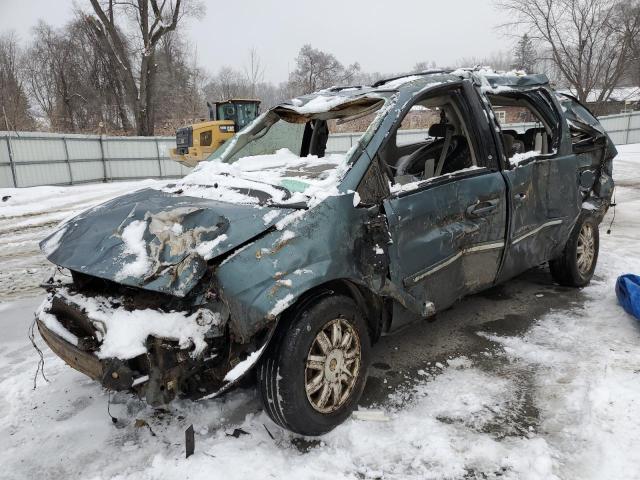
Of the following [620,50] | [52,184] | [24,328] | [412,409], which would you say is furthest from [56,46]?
[412,409]

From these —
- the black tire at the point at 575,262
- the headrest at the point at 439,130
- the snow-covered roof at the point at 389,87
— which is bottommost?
the black tire at the point at 575,262

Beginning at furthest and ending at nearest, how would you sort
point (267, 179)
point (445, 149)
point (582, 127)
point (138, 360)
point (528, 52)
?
point (528, 52), point (582, 127), point (445, 149), point (267, 179), point (138, 360)

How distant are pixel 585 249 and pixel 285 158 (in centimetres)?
308

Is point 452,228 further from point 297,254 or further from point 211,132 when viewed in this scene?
point 211,132

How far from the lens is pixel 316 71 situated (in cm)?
4978

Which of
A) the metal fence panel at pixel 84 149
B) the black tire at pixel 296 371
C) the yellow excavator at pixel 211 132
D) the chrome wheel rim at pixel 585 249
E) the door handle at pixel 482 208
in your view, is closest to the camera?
the black tire at pixel 296 371

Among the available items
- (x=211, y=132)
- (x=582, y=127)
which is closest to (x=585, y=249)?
(x=582, y=127)

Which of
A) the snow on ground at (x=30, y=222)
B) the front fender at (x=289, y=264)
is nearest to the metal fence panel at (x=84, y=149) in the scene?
the snow on ground at (x=30, y=222)

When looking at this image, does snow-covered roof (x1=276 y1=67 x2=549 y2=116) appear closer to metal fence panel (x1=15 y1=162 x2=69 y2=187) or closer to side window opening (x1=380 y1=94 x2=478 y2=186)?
side window opening (x1=380 y1=94 x2=478 y2=186)

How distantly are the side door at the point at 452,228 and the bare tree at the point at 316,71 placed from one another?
1760 inches

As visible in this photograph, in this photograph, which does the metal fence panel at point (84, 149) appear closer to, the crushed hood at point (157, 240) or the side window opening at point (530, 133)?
the crushed hood at point (157, 240)

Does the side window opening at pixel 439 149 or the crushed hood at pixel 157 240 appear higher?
the side window opening at pixel 439 149

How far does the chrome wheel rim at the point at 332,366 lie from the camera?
2.43 meters

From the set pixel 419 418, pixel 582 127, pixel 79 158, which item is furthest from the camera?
pixel 79 158
